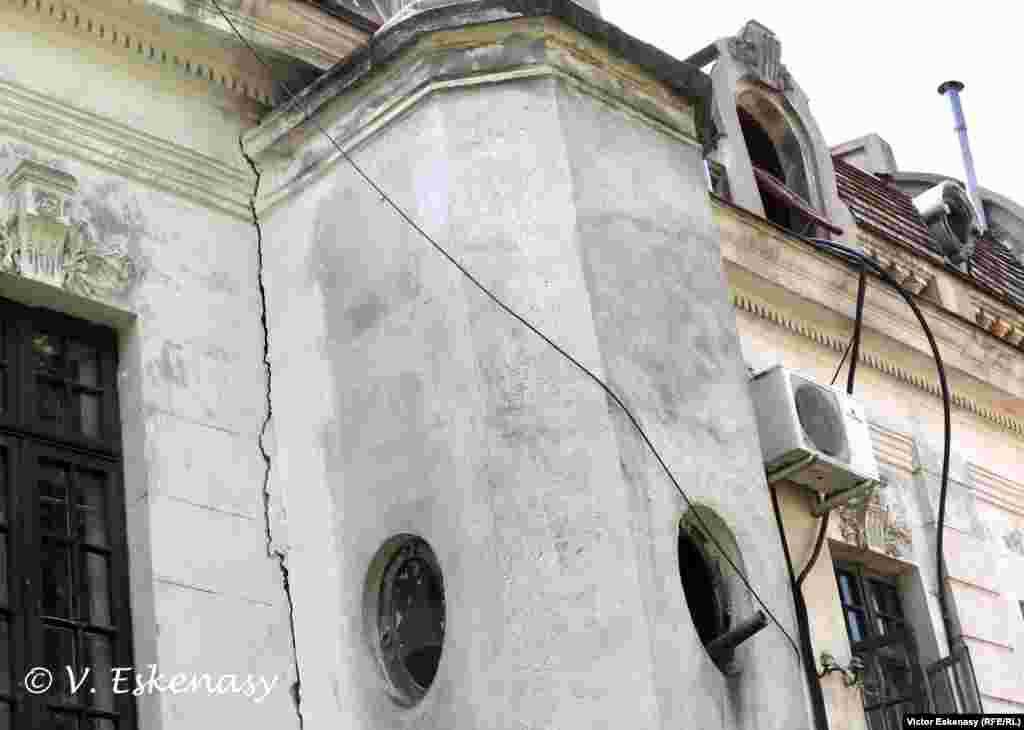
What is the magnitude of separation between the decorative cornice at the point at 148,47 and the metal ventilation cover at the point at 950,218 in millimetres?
7434

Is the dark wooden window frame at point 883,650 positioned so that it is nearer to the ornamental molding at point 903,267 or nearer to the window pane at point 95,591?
the ornamental molding at point 903,267

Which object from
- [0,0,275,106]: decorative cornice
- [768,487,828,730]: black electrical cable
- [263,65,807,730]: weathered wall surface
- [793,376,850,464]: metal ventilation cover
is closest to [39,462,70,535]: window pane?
[263,65,807,730]: weathered wall surface

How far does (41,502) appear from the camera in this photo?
28.5ft

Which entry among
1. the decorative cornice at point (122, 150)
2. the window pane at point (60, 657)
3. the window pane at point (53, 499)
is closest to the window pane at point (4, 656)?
the window pane at point (60, 657)

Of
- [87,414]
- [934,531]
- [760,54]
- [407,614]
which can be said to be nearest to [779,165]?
[760,54]

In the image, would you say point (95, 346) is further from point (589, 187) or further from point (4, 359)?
point (589, 187)

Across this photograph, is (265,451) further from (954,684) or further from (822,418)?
(954,684)

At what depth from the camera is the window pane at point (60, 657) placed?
27.2ft

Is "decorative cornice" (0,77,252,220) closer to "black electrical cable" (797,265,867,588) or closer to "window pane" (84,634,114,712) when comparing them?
"window pane" (84,634,114,712)

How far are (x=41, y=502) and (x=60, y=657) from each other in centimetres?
67

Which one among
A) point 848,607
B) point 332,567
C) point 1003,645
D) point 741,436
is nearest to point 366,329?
point 332,567

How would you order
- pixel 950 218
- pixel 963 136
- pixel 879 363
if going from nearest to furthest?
pixel 879 363, pixel 950 218, pixel 963 136

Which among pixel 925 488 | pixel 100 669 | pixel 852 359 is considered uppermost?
pixel 852 359

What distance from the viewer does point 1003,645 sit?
511 inches
